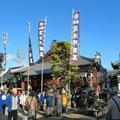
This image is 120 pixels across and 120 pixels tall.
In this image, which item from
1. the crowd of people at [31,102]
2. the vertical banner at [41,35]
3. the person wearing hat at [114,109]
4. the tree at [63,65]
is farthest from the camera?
the tree at [63,65]

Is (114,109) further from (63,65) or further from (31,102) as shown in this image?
(63,65)

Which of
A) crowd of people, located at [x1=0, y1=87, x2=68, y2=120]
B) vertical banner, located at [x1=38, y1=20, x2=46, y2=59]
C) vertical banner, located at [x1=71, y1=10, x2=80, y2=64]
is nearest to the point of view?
crowd of people, located at [x1=0, y1=87, x2=68, y2=120]

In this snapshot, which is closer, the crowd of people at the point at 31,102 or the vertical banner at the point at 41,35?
the crowd of people at the point at 31,102

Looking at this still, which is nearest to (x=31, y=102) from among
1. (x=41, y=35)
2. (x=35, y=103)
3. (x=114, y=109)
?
(x=35, y=103)

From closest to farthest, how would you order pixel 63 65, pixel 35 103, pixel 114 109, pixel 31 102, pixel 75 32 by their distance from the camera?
pixel 114 109 < pixel 31 102 < pixel 35 103 < pixel 75 32 < pixel 63 65

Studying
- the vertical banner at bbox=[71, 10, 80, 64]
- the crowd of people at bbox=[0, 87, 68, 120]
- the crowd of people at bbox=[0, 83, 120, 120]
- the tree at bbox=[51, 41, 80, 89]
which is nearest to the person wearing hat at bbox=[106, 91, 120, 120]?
the crowd of people at bbox=[0, 83, 120, 120]

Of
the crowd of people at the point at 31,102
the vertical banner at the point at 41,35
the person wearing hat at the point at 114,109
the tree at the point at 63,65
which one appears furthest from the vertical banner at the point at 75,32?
the person wearing hat at the point at 114,109

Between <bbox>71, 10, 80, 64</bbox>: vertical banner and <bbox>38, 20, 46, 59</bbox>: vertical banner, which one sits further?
<bbox>38, 20, 46, 59</bbox>: vertical banner

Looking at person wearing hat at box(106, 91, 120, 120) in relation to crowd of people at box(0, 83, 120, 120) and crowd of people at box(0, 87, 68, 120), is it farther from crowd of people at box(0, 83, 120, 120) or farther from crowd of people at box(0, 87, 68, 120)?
crowd of people at box(0, 87, 68, 120)

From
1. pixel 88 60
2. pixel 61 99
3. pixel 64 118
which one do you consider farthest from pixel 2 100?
pixel 88 60

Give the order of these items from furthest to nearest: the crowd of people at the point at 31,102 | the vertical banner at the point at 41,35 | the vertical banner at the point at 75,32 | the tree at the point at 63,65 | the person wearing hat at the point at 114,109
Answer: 1. the tree at the point at 63,65
2. the vertical banner at the point at 41,35
3. the vertical banner at the point at 75,32
4. the crowd of people at the point at 31,102
5. the person wearing hat at the point at 114,109

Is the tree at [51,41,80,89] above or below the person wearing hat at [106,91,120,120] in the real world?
above

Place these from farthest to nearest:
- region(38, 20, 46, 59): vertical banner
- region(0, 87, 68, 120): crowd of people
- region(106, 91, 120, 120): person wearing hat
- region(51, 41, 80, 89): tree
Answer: region(51, 41, 80, 89): tree < region(38, 20, 46, 59): vertical banner < region(0, 87, 68, 120): crowd of people < region(106, 91, 120, 120): person wearing hat

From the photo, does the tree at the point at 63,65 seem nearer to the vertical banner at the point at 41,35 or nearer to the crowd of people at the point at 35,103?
the vertical banner at the point at 41,35
